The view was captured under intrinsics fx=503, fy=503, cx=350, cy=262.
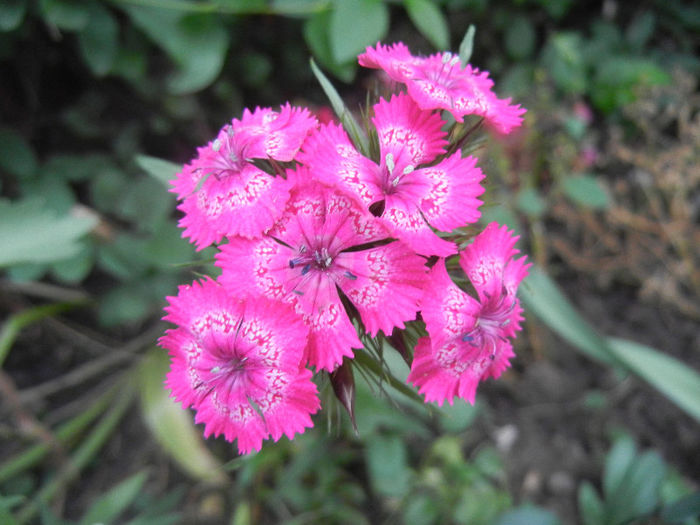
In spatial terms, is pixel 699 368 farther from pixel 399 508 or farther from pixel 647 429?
pixel 399 508

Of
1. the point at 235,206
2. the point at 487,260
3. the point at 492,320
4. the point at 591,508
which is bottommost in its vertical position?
the point at 591,508

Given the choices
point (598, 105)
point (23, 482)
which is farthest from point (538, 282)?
point (23, 482)

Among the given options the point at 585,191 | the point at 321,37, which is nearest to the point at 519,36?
the point at 585,191

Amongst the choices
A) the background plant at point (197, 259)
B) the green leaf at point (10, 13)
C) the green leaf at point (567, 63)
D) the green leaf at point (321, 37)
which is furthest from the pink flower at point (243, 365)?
the green leaf at point (567, 63)

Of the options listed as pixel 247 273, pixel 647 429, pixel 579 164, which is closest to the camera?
pixel 247 273

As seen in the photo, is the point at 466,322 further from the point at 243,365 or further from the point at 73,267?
the point at 73,267

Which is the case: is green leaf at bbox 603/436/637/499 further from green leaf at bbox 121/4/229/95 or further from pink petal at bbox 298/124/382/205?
green leaf at bbox 121/4/229/95
